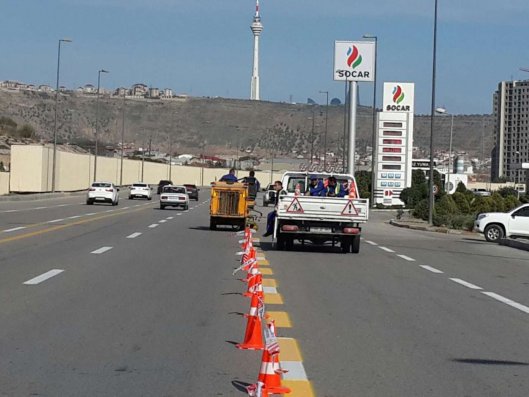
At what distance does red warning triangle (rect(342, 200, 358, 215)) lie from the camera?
22.0 m

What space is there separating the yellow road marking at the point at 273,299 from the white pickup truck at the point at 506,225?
20566mm

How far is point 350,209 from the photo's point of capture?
2198 centimetres

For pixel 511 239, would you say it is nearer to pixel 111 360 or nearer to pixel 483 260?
pixel 483 260

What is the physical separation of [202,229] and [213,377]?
965 inches

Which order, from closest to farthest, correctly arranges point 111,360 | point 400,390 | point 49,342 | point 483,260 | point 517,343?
point 400,390 < point 111,360 < point 49,342 < point 517,343 < point 483,260

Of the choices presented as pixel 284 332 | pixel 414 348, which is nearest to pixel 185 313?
pixel 284 332

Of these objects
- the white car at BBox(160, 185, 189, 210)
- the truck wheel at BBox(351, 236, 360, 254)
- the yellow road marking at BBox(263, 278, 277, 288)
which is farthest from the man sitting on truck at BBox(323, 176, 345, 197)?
the white car at BBox(160, 185, 189, 210)

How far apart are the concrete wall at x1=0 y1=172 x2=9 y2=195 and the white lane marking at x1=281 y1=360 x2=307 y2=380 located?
2528 inches

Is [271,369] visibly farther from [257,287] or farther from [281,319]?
[281,319]

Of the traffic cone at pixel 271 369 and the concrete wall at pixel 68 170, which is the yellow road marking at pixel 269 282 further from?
the concrete wall at pixel 68 170

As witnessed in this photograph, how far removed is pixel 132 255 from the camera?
19844 millimetres

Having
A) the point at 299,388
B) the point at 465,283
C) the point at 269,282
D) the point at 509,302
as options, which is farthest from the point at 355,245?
the point at 299,388

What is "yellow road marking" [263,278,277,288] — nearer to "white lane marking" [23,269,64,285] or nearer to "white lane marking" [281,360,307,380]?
"white lane marking" [23,269,64,285]

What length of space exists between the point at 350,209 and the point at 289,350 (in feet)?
42.9
